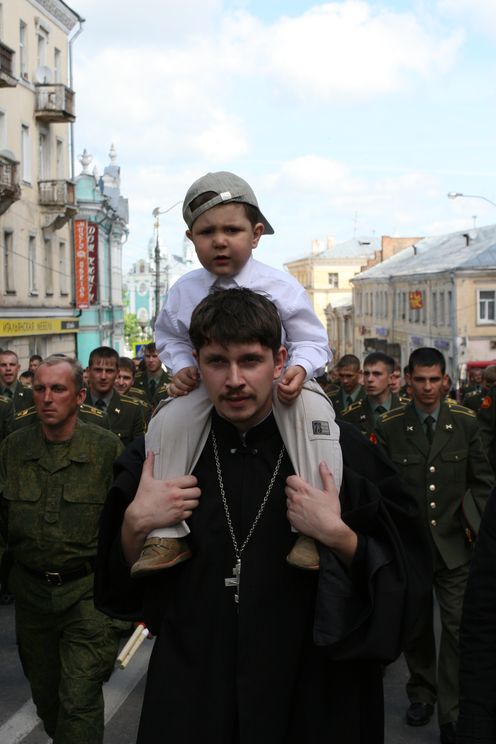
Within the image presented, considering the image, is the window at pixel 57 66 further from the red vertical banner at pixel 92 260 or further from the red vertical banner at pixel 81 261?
the red vertical banner at pixel 92 260

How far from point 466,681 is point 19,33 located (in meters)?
34.7

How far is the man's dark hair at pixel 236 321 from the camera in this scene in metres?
3.02

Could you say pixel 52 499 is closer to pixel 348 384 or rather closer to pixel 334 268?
pixel 348 384

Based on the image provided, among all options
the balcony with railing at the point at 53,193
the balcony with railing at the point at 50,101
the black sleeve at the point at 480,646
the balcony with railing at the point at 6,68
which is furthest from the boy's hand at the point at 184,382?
the balcony with railing at the point at 53,193

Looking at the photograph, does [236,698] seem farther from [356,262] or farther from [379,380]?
[356,262]

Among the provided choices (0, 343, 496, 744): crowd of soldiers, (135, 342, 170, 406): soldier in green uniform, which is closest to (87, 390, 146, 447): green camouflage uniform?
(0, 343, 496, 744): crowd of soldiers

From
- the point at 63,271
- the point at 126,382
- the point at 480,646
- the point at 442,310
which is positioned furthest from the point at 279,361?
the point at 442,310

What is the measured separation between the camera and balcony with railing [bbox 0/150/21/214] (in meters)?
30.6

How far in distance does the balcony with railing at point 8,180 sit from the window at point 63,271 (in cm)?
811

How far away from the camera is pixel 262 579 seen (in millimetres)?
3113

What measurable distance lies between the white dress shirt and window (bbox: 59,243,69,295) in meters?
37.2

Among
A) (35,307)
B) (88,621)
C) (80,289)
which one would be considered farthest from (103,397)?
(80,289)

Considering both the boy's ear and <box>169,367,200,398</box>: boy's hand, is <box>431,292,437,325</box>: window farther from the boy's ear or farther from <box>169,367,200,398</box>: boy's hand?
<box>169,367,200,398</box>: boy's hand

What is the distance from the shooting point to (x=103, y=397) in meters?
10.6
